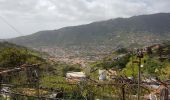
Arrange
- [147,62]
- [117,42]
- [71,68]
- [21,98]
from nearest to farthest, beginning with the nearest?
[21,98], [147,62], [71,68], [117,42]

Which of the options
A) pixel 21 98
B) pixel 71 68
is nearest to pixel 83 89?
pixel 21 98

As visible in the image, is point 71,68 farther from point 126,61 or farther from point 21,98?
point 21,98

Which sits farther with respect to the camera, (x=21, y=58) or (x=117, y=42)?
(x=117, y=42)

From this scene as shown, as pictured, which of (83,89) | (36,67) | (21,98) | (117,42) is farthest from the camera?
(117,42)

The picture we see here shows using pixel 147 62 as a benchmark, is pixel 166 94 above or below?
above

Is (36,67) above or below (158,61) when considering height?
above

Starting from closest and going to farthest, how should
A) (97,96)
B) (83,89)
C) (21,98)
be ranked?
(21,98)
(83,89)
(97,96)

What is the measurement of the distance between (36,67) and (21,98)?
5.99 m

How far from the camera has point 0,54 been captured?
40.0m

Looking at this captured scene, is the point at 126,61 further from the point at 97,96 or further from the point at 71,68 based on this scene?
the point at 97,96

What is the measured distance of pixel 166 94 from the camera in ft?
25.6

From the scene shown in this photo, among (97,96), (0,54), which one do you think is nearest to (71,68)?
(0,54)

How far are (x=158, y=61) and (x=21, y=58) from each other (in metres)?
19.4

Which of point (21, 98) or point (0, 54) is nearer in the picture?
point (21, 98)
